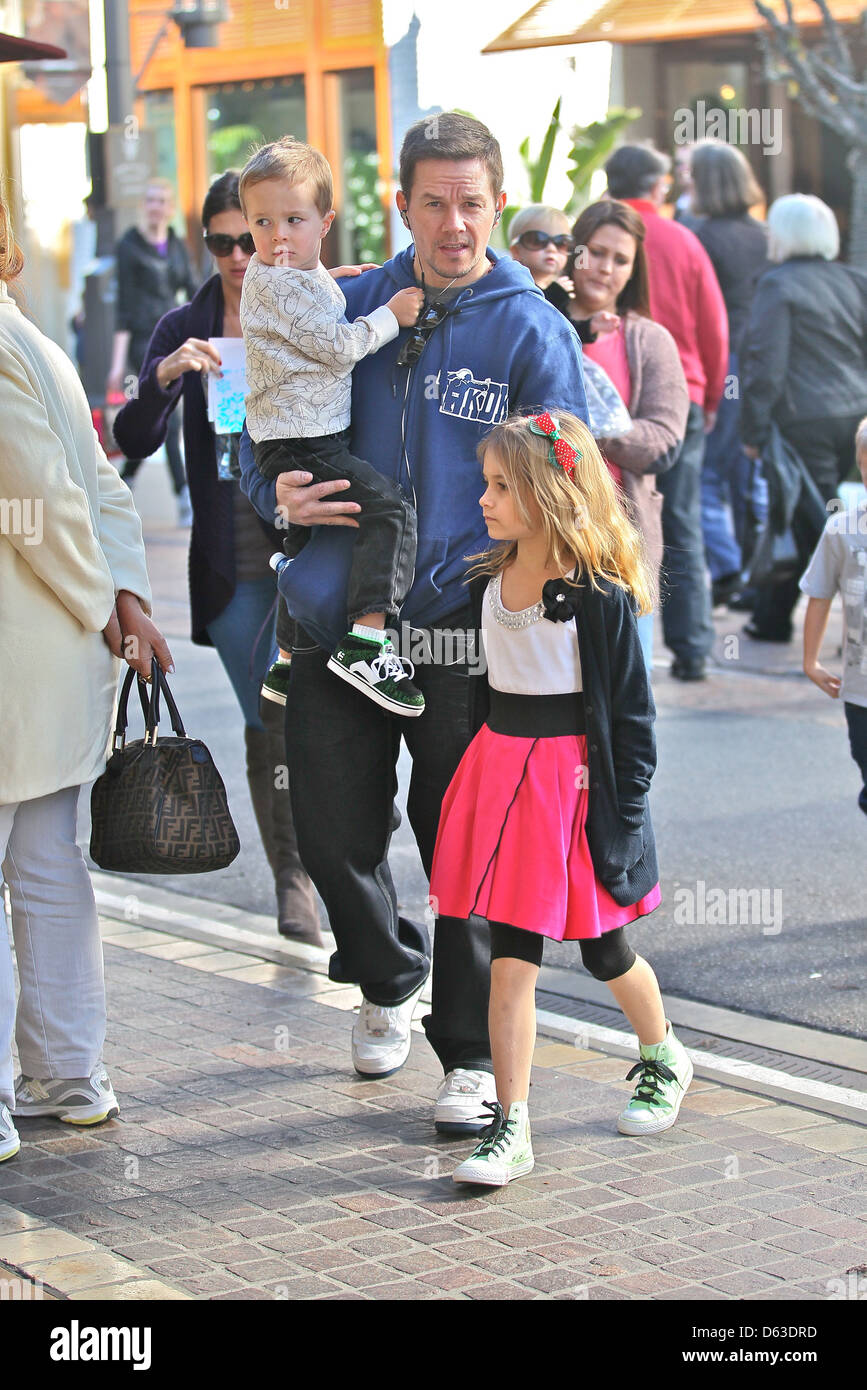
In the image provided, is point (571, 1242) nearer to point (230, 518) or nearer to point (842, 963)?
point (842, 963)

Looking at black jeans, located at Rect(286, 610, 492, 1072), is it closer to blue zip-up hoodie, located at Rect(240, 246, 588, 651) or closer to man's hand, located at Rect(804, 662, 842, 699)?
blue zip-up hoodie, located at Rect(240, 246, 588, 651)

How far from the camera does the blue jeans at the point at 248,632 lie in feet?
18.1

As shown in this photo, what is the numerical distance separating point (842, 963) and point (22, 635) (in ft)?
Result: 8.36

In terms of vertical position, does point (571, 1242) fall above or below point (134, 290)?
below

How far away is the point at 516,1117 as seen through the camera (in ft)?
12.7

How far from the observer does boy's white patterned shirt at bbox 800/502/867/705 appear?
5395 mm

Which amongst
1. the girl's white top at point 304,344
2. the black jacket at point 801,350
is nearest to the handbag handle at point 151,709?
the girl's white top at point 304,344

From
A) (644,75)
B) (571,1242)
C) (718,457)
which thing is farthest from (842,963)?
(644,75)

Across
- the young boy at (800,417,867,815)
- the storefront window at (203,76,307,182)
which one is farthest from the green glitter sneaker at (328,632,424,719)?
the storefront window at (203,76,307,182)

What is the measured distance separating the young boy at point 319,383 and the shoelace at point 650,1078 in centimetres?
93

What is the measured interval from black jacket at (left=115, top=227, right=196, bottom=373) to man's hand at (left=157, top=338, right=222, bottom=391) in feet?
32.0

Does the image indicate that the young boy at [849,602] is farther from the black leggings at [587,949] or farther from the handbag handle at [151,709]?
the handbag handle at [151,709]

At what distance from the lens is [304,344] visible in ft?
13.1

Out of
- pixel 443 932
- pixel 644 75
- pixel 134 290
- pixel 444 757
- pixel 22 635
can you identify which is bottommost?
pixel 443 932
